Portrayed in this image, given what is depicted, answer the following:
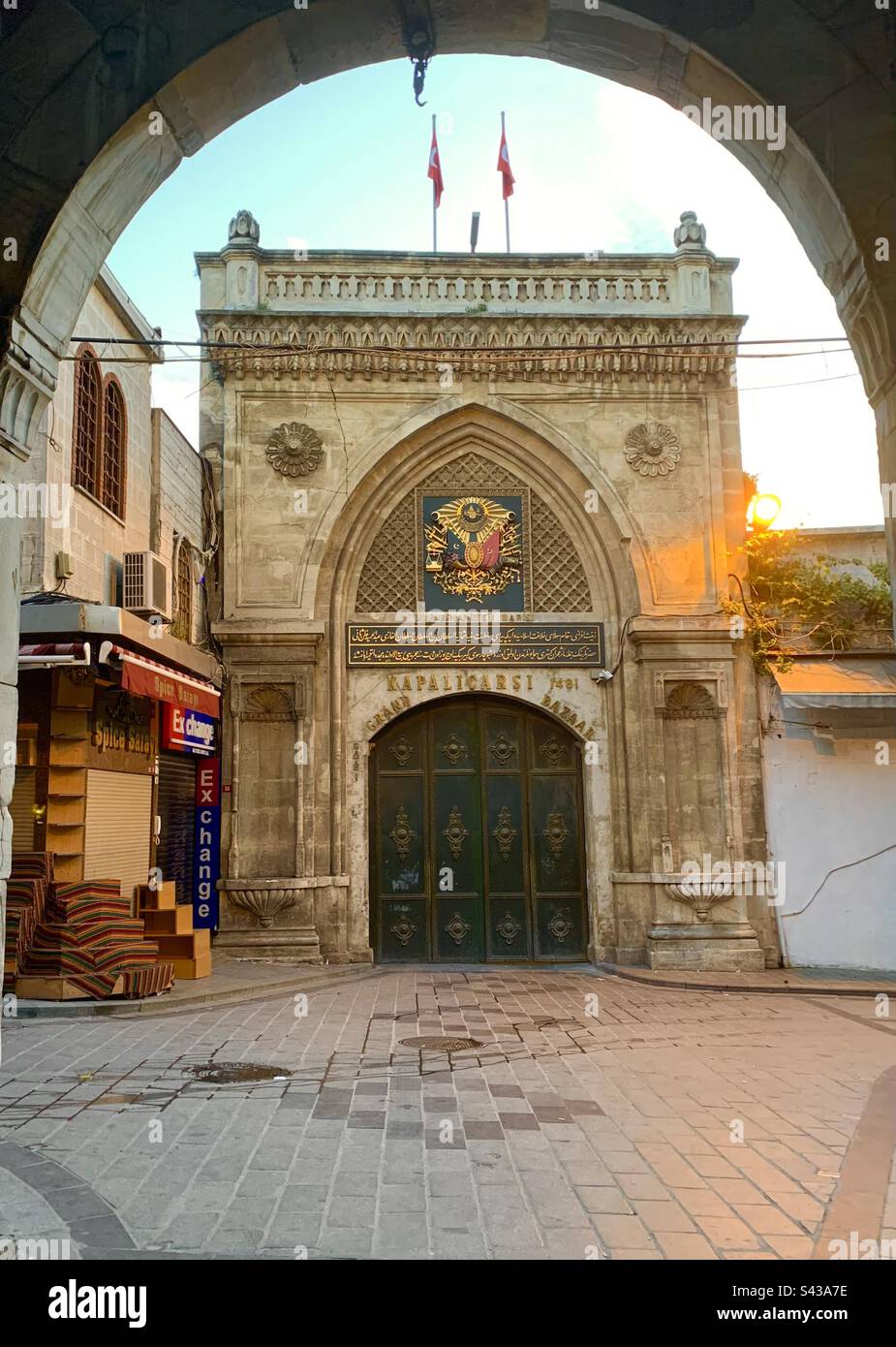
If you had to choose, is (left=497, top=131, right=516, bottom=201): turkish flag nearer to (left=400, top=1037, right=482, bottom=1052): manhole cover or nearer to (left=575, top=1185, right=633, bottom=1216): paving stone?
(left=400, top=1037, right=482, bottom=1052): manhole cover

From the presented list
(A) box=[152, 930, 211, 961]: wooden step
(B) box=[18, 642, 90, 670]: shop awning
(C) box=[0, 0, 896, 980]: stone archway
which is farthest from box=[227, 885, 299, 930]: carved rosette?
(C) box=[0, 0, 896, 980]: stone archway

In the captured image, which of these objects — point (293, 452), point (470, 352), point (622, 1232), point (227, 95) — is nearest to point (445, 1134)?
point (622, 1232)

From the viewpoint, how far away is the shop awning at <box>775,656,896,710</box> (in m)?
12.4

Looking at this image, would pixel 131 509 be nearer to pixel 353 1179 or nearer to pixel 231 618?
pixel 231 618

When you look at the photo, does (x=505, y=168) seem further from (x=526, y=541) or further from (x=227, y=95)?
(x=227, y=95)

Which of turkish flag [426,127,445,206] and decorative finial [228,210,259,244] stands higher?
turkish flag [426,127,445,206]

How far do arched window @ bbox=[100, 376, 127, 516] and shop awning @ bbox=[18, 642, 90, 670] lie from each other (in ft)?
7.88

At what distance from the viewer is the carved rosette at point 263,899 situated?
12.8 metres

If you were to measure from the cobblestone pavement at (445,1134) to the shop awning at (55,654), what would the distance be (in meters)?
3.15

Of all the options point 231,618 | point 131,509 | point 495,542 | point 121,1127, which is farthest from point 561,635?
point 121,1127

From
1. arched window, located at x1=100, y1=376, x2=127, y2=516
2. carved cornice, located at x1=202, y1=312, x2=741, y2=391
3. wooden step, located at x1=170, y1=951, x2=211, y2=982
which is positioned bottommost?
wooden step, located at x1=170, y1=951, x2=211, y2=982

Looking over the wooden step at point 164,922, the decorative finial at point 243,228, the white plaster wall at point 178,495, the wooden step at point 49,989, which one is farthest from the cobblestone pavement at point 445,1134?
the decorative finial at point 243,228

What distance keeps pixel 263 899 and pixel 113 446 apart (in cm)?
566

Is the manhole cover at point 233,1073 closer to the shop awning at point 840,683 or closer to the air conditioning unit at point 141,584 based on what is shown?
the air conditioning unit at point 141,584
